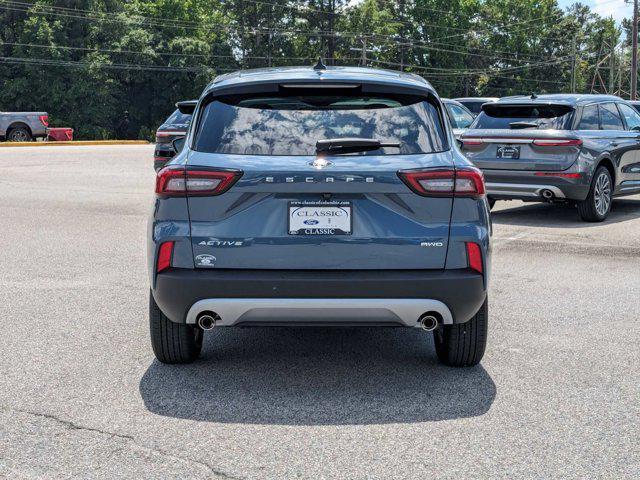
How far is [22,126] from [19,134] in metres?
0.35

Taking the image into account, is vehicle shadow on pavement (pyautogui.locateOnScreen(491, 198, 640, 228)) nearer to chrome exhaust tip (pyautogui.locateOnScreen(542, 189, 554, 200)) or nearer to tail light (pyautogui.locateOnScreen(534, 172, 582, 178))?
chrome exhaust tip (pyautogui.locateOnScreen(542, 189, 554, 200))

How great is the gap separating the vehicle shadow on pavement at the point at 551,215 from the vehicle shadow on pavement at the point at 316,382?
274 inches

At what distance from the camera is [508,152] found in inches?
495

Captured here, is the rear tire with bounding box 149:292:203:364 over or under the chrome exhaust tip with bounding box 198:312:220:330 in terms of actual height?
under

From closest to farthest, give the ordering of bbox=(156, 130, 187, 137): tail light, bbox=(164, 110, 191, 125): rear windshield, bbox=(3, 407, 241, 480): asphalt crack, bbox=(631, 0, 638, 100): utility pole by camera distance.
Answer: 1. bbox=(3, 407, 241, 480): asphalt crack
2. bbox=(156, 130, 187, 137): tail light
3. bbox=(164, 110, 191, 125): rear windshield
4. bbox=(631, 0, 638, 100): utility pole

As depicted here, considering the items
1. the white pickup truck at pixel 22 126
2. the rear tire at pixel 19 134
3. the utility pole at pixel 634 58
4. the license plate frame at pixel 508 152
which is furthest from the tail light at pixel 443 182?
the utility pole at pixel 634 58

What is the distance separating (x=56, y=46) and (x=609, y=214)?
191 feet

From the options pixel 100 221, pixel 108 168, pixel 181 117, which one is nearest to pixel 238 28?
pixel 108 168

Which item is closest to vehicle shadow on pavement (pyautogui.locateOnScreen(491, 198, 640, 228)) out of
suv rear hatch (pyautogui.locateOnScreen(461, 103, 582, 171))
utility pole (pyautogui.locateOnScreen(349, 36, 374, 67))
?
suv rear hatch (pyautogui.locateOnScreen(461, 103, 582, 171))

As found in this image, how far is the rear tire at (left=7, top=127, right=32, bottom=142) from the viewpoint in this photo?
38.3 metres

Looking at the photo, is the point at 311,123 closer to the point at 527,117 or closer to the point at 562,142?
the point at 562,142

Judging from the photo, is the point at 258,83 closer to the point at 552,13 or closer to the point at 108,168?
the point at 108,168

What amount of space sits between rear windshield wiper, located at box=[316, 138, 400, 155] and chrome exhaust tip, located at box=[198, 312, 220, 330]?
1.03m

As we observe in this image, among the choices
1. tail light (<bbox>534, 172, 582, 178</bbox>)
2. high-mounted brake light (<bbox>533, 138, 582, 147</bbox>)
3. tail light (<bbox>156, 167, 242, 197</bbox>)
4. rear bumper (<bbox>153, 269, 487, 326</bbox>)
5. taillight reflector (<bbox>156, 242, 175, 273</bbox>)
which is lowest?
tail light (<bbox>534, 172, 582, 178</bbox>)
